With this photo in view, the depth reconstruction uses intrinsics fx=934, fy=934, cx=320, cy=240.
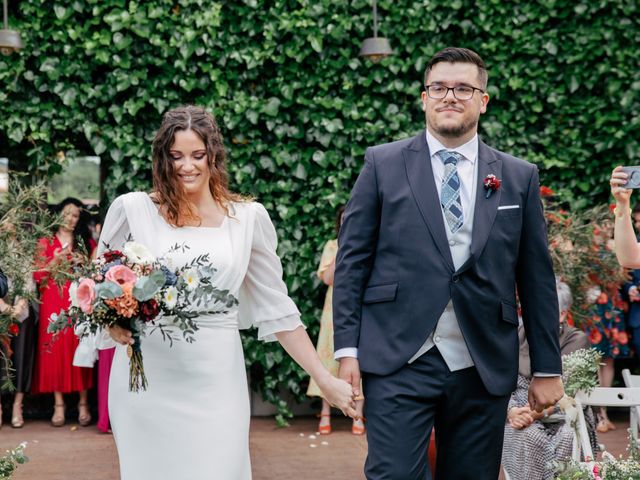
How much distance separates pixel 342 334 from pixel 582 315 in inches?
161

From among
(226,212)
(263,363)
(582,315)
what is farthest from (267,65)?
(226,212)

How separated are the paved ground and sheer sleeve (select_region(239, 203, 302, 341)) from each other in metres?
2.64

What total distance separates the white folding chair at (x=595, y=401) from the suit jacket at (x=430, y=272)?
4.16ft

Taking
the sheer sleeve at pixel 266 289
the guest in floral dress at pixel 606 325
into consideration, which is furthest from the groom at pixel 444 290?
the guest in floral dress at pixel 606 325

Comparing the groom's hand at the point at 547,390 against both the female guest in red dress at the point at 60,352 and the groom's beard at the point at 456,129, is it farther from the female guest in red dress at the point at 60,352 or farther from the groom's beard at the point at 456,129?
the female guest in red dress at the point at 60,352

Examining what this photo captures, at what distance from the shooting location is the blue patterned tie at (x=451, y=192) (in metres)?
3.56

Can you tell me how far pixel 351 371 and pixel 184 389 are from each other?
69 cm

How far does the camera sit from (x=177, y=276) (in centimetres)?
348

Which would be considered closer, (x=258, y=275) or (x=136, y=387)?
(x=136, y=387)

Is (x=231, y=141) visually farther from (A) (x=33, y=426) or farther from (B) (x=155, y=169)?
(B) (x=155, y=169)

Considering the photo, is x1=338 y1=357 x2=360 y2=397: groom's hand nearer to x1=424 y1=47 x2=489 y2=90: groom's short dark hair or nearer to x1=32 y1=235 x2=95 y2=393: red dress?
x1=424 y1=47 x2=489 y2=90: groom's short dark hair

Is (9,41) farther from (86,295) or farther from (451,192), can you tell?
(451,192)

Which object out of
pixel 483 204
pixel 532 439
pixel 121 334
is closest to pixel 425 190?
pixel 483 204

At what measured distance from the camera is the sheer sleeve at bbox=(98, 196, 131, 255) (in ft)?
12.8
